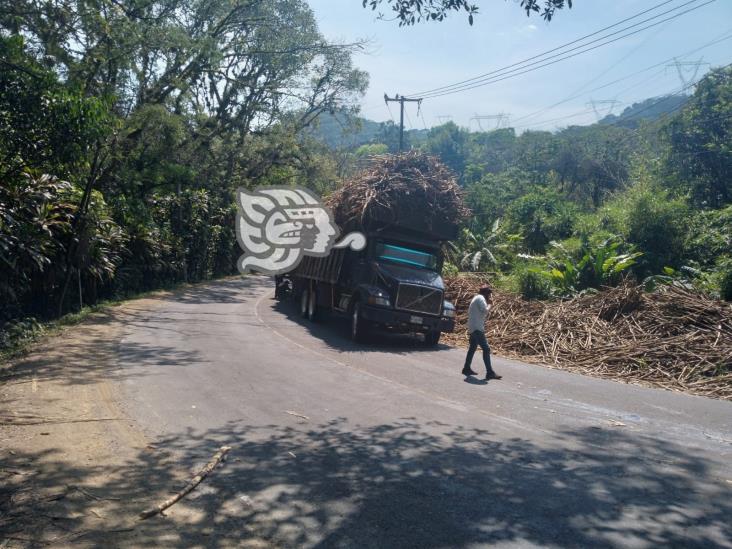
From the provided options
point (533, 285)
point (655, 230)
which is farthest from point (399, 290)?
point (655, 230)

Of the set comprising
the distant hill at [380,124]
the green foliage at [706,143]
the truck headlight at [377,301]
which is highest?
the distant hill at [380,124]

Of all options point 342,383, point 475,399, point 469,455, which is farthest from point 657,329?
point 469,455

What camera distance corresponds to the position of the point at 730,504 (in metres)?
5.17

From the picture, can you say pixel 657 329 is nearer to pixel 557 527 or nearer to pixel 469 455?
pixel 469 455

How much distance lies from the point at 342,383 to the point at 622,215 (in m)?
15.2

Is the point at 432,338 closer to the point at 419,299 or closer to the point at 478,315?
the point at 419,299

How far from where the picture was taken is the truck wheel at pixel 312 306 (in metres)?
17.3

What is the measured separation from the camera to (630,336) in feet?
43.4

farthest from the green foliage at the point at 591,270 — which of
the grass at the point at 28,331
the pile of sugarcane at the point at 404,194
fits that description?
the grass at the point at 28,331

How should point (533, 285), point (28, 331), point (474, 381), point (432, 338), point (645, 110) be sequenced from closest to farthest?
point (474, 381), point (28, 331), point (432, 338), point (533, 285), point (645, 110)

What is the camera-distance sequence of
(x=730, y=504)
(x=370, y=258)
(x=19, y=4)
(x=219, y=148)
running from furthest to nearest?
(x=219, y=148) < (x=370, y=258) < (x=19, y=4) < (x=730, y=504)

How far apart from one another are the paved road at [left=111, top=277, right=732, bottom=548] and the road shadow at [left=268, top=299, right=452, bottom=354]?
1386 millimetres

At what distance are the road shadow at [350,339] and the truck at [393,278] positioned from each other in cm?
27

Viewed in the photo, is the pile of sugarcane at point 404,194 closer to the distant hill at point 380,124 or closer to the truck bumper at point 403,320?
the truck bumper at point 403,320
